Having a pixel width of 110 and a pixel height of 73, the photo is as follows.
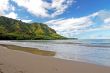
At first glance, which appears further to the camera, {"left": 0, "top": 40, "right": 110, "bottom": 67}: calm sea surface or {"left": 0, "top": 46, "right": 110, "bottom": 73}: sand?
{"left": 0, "top": 40, "right": 110, "bottom": 67}: calm sea surface

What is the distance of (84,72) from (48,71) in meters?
1.86

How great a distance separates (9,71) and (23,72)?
0.67 metres

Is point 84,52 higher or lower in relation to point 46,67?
higher

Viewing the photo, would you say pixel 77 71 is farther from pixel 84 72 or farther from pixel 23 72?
pixel 23 72

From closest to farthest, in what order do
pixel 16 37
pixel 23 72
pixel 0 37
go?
1. pixel 23 72
2. pixel 0 37
3. pixel 16 37

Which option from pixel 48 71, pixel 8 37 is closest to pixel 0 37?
pixel 8 37

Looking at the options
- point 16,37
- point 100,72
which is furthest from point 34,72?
point 16,37

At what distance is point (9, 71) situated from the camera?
8.64m

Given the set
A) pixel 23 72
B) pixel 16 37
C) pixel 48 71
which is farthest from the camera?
pixel 16 37

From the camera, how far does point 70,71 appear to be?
31.1 ft

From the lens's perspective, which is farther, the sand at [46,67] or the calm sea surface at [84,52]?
the calm sea surface at [84,52]

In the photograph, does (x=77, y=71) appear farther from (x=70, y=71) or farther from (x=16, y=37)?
(x=16, y=37)

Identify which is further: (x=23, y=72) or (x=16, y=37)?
(x=16, y=37)

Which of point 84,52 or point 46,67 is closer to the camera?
point 46,67
